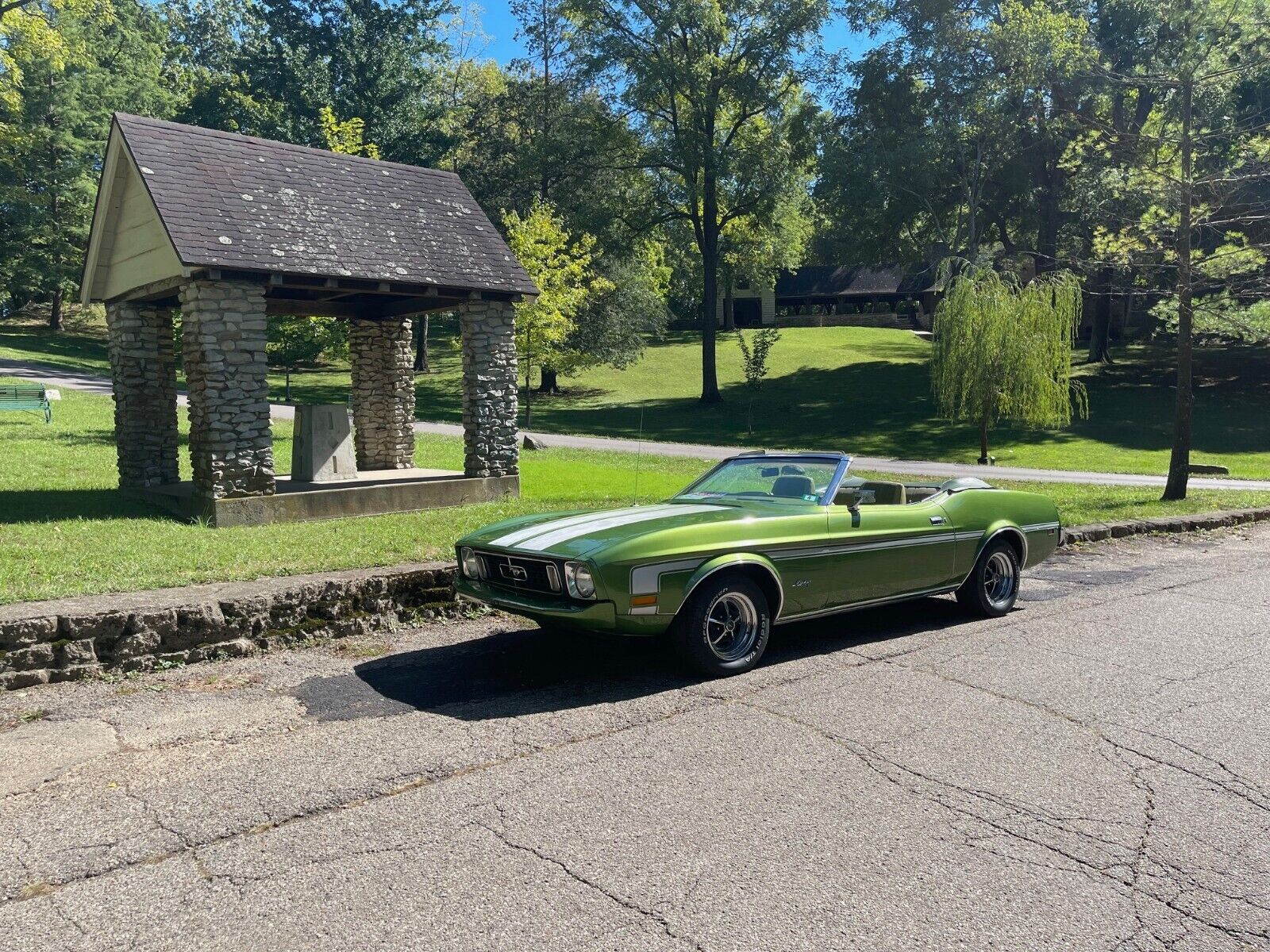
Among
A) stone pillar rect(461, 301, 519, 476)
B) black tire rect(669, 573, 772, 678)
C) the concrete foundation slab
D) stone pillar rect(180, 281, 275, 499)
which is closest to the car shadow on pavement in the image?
black tire rect(669, 573, 772, 678)

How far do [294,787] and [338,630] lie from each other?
267 cm

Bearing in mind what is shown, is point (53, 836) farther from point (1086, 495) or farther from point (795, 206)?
point (795, 206)

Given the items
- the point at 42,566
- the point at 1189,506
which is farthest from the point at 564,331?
the point at 42,566

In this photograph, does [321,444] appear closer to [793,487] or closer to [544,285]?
[793,487]

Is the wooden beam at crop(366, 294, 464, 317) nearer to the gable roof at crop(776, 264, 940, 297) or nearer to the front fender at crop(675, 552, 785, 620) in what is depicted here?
the front fender at crop(675, 552, 785, 620)

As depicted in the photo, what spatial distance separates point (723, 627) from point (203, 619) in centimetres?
323

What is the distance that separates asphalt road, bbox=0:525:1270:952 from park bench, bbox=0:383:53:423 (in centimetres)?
1699

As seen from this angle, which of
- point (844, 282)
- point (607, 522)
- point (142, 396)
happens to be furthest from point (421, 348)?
point (607, 522)

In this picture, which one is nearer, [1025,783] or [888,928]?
[888,928]

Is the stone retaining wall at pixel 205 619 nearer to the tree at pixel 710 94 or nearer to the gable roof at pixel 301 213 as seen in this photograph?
the gable roof at pixel 301 213

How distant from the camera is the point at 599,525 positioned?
5.87m

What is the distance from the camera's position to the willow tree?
2222 cm

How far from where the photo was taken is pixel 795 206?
37.8 metres

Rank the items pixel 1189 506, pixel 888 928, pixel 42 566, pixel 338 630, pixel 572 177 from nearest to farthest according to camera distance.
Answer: pixel 888 928 < pixel 338 630 < pixel 42 566 < pixel 1189 506 < pixel 572 177
